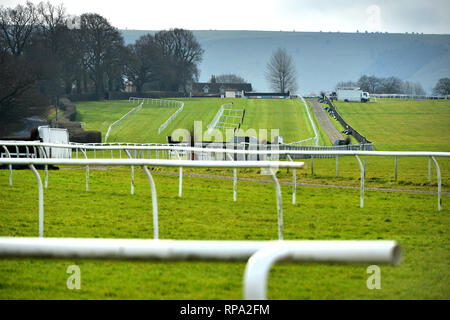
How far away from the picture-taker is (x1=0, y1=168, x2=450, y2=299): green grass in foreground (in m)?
3.99

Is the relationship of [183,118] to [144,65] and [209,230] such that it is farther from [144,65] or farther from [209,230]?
[209,230]

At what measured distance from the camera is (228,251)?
2.17 m

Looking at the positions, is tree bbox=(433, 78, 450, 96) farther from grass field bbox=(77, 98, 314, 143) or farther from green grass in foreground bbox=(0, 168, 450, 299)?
green grass in foreground bbox=(0, 168, 450, 299)

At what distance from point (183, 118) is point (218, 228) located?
171ft

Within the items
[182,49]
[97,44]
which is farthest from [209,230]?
[182,49]

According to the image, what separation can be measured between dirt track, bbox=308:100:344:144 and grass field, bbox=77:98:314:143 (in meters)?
1.39

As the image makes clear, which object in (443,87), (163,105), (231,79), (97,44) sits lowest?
(163,105)

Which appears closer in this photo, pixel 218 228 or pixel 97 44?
pixel 218 228

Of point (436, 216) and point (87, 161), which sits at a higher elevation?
point (87, 161)

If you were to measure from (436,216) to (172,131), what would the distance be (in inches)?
1624
